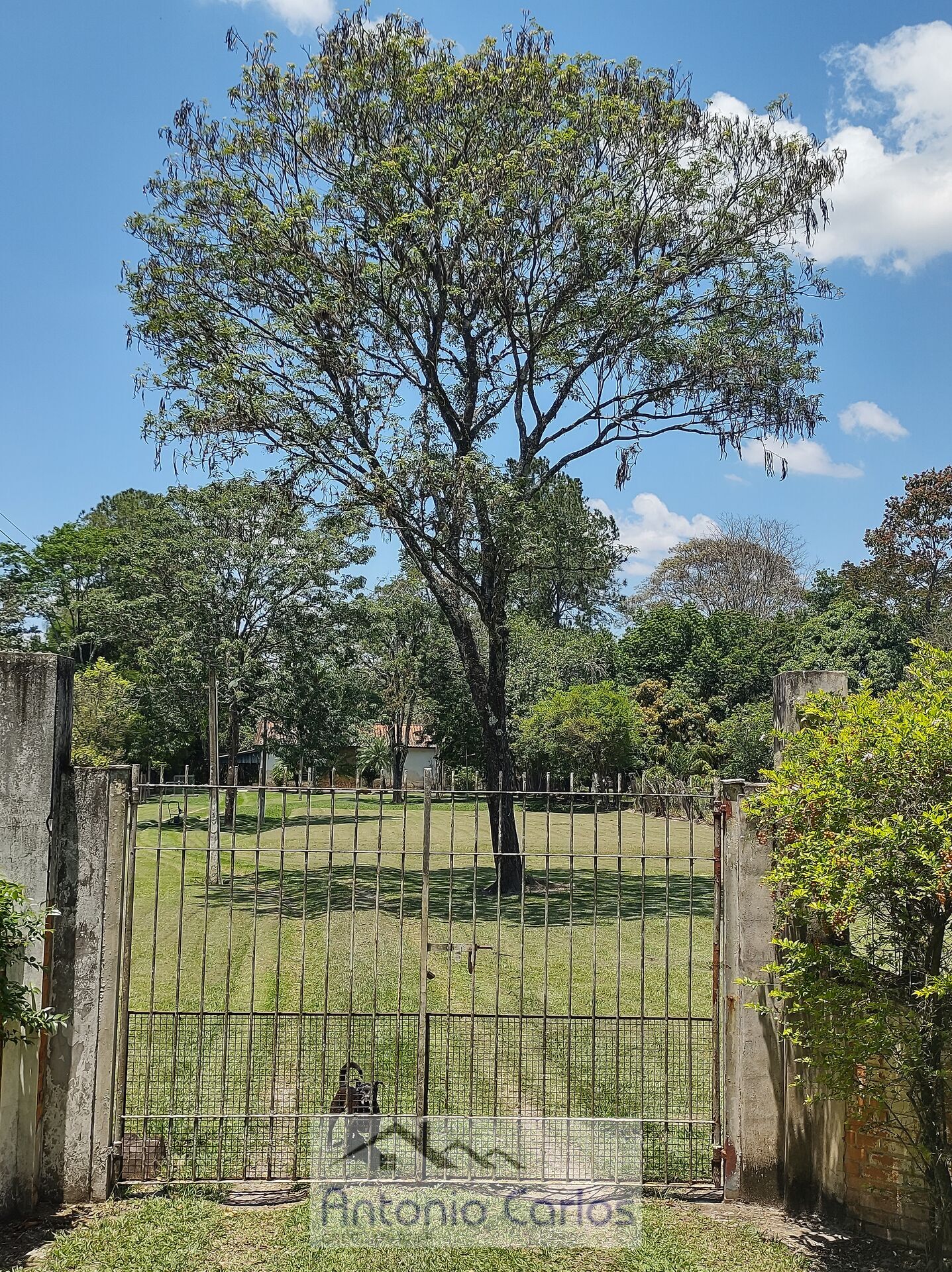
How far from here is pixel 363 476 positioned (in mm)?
16094

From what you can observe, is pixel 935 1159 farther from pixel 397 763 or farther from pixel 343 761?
pixel 397 763

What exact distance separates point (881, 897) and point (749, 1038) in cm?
147

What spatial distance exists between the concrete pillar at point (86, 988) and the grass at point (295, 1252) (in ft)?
Answer: 1.20

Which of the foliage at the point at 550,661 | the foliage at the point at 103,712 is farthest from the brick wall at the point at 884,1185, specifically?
the foliage at the point at 550,661

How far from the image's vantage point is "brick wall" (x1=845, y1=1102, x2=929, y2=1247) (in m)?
5.20

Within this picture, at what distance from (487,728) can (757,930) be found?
1131 cm

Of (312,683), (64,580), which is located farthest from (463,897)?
(64,580)

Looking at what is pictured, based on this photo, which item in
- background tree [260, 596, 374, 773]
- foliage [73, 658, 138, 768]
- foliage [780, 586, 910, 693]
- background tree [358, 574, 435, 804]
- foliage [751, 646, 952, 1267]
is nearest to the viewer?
foliage [751, 646, 952, 1267]

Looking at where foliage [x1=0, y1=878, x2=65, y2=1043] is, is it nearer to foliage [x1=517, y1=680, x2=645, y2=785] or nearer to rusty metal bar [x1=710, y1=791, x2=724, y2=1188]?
rusty metal bar [x1=710, y1=791, x2=724, y2=1188]

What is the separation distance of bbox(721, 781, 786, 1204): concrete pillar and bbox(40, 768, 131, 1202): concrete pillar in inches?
141

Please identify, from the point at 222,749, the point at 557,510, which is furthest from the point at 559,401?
the point at 222,749

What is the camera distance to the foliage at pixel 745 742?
1281 inches

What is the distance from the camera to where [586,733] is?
117 ft

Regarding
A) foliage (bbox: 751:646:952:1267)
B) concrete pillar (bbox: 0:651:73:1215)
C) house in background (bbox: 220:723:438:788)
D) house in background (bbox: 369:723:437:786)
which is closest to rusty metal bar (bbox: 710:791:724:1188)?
foliage (bbox: 751:646:952:1267)
